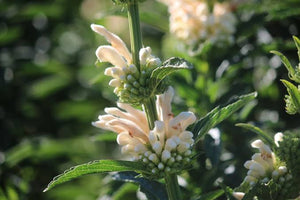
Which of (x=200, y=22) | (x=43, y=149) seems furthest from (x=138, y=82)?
(x=43, y=149)

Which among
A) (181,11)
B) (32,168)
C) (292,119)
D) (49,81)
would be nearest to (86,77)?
(49,81)

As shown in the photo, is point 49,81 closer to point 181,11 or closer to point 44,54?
point 44,54

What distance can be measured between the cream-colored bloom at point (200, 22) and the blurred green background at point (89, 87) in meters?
0.07

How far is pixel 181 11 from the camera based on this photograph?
101 inches

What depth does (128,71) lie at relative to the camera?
5.50 ft

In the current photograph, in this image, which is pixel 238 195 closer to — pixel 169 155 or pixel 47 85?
pixel 169 155

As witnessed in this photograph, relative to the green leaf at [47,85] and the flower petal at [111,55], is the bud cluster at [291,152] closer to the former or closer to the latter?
the flower petal at [111,55]

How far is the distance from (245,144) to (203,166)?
0.48 m

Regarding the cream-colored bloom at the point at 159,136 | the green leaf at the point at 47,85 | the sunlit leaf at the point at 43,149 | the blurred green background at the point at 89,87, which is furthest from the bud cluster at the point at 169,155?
the green leaf at the point at 47,85

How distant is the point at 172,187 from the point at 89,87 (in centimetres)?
203

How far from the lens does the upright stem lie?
1638mm

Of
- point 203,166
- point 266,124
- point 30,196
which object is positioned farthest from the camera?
point 30,196

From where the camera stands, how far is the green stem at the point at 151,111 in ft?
5.54

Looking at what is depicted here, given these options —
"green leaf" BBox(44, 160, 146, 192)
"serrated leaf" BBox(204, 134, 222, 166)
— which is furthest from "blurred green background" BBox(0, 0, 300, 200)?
"green leaf" BBox(44, 160, 146, 192)
